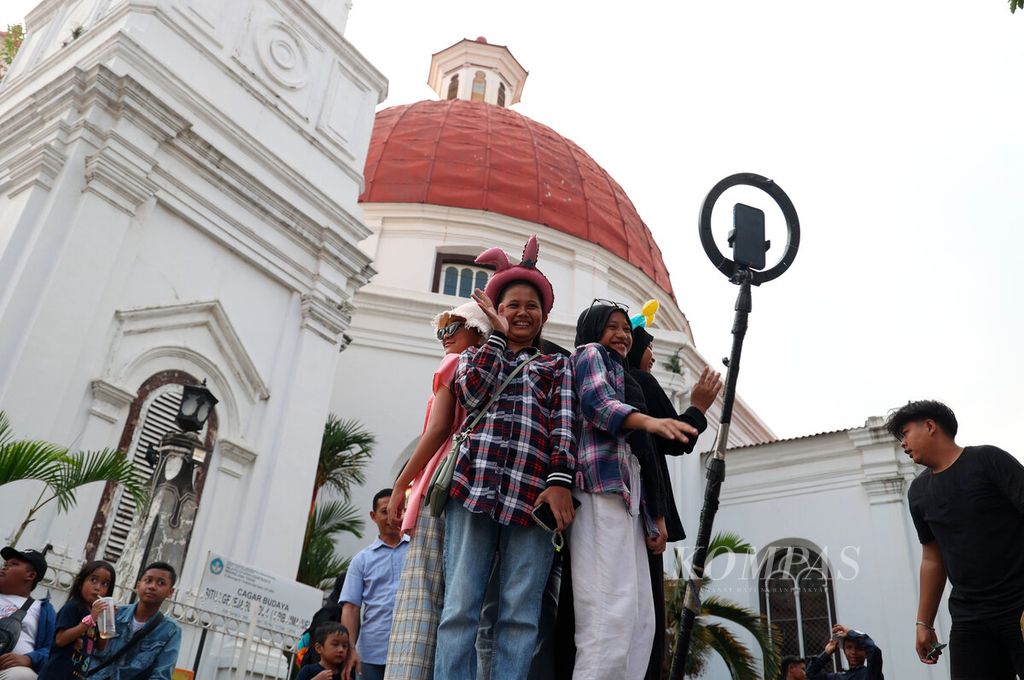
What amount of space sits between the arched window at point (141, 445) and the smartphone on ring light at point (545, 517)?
571 centimetres

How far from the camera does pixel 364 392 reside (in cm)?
1448

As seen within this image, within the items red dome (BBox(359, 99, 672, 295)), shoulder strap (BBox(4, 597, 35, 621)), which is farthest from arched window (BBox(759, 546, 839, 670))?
shoulder strap (BBox(4, 597, 35, 621))

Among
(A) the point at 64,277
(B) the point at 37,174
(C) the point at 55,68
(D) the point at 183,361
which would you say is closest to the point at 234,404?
(D) the point at 183,361

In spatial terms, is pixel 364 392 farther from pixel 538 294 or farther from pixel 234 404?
pixel 538 294

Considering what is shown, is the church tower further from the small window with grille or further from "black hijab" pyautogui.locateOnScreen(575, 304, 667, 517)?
"black hijab" pyautogui.locateOnScreen(575, 304, 667, 517)

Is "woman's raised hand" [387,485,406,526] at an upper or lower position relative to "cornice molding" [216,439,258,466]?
lower

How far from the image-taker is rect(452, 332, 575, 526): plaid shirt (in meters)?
2.75

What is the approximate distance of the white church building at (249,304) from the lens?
8391 mm

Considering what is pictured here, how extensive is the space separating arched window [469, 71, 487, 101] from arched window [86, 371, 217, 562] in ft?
70.5

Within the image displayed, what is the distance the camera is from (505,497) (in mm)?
2750

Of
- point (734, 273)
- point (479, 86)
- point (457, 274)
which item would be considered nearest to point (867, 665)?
point (734, 273)

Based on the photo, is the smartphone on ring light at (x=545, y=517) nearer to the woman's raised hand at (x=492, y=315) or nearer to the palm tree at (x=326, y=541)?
the woman's raised hand at (x=492, y=315)

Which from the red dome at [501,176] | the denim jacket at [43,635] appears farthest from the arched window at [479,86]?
the denim jacket at [43,635]

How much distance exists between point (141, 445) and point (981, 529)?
788 cm
